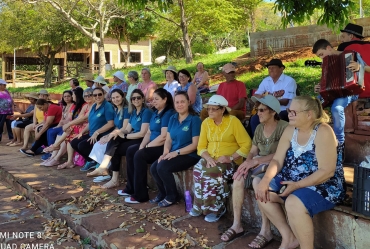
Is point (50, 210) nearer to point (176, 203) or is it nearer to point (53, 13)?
point (176, 203)

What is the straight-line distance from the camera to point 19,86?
96.5ft

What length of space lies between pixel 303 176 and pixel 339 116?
4.36 feet

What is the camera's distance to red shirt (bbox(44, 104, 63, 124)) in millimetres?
7723

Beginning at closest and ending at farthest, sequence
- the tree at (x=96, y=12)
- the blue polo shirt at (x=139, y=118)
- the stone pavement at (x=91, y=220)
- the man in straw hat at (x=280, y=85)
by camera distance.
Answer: the stone pavement at (x=91, y=220) < the man in straw hat at (x=280, y=85) < the blue polo shirt at (x=139, y=118) < the tree at (x=96, y=12)

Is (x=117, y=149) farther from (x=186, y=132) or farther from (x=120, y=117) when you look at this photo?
(x=186, y=132)

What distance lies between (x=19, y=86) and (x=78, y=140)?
25.9 meters

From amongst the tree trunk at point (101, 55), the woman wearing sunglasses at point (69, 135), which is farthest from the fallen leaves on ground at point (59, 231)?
the tree trunk at point (101, 55)

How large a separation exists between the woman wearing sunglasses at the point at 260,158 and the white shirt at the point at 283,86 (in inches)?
54.1

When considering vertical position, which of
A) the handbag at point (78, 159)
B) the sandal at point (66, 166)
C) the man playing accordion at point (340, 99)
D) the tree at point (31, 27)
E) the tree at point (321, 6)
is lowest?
the sandal at point (66, 166)

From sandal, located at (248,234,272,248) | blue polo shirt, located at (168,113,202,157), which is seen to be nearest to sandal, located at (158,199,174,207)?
blue polo shirt, located at (168,113,202,157)

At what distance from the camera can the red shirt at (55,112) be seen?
7.72 metres

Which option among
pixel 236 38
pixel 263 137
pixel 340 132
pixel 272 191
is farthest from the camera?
pixel 236 38

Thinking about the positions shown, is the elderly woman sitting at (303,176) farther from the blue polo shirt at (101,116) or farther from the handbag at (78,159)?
the handbag at (78,159)

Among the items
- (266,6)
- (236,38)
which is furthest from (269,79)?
(266,6)
